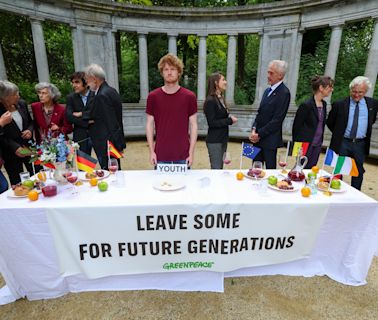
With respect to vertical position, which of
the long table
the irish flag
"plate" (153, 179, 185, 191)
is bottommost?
the long table

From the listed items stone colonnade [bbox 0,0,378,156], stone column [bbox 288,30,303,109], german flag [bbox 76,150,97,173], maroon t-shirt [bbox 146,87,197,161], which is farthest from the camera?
stone column [bbox 288,30,303,109]

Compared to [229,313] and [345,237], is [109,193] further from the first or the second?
[345,237]

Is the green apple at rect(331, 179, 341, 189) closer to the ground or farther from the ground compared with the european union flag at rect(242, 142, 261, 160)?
closer to the ground

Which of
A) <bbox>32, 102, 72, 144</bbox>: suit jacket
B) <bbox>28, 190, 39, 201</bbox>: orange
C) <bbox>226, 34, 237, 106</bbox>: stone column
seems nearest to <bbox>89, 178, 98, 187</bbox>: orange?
<bbox>28, 190, 39, 201</bbox>: orange

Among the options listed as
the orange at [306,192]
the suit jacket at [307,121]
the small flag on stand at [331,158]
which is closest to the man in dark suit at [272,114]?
the suit jacket at [307,121]

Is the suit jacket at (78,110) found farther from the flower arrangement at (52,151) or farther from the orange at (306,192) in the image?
the orange at (306,192)

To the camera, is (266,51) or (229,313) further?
(266,51)

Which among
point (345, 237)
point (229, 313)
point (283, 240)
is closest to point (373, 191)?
point (345, 237)

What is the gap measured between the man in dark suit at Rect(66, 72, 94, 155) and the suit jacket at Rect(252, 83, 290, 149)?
2.32 meters

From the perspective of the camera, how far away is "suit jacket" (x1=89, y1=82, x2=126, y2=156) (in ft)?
9.77

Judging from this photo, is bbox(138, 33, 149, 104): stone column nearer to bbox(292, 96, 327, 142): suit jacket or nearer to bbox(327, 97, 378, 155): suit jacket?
bbox(292, 96, 327, 142): suit jacket

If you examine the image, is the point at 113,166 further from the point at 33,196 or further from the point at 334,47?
the point at 334,47

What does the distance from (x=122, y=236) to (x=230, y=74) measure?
7602 mm

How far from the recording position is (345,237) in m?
1.96
